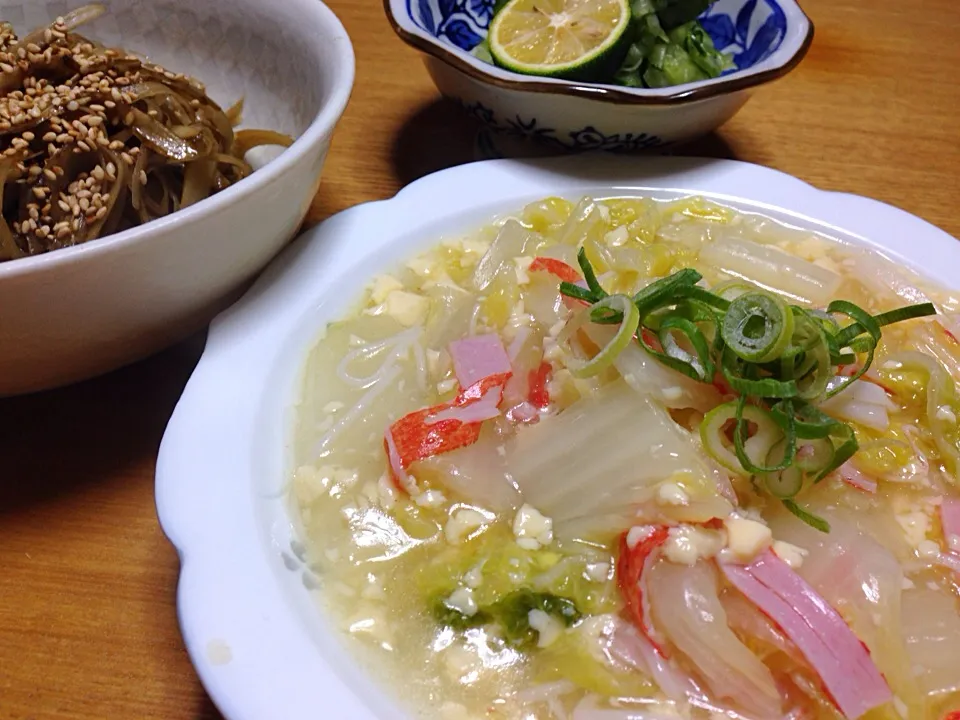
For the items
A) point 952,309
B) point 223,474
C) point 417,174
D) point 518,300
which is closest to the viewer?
point 223,474

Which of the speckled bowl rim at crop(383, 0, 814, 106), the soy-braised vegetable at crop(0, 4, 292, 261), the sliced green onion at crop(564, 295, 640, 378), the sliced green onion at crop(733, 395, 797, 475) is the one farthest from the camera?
the speckled bowl rim at crop(383, 0, 814, 106)

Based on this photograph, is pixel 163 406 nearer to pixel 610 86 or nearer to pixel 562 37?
pixel 610 86

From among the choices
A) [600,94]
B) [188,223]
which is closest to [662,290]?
[600,94]

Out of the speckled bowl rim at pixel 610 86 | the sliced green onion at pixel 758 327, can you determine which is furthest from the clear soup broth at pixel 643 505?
the speckled bowl rim at pixel 610 86

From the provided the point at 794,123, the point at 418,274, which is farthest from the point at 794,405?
the point at 794,123

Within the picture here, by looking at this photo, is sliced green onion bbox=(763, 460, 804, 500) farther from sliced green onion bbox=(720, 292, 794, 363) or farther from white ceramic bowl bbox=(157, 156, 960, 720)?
white ceramic bowl bbox=(157, 156, 960, 720)

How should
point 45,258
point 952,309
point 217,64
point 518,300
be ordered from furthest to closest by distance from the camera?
point 217,64 < point 952,309 < point 518,300 < point 45,258

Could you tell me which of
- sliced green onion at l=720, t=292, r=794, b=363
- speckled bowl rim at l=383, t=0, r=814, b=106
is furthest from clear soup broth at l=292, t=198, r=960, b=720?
speckled bowl rim at l=383, t=0, r=814, b=106

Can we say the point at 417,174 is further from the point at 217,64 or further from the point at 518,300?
the point at 518,300
